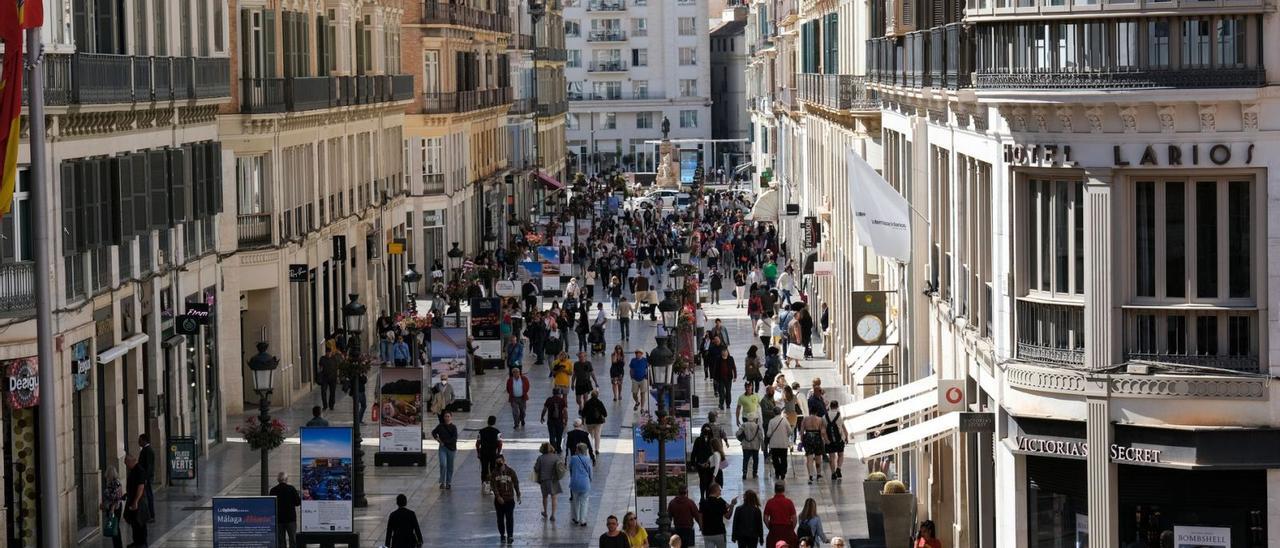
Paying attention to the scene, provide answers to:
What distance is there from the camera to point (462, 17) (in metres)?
80.8

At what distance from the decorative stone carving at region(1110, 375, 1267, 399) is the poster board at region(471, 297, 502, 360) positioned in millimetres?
28897

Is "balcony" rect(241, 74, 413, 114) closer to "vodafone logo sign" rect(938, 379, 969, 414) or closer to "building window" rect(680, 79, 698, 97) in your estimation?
"vodafone logo sign" rect(938, 379, 969, 414)

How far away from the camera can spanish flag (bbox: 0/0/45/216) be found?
20.8 meters

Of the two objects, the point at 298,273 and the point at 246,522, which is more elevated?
the point at 298,273

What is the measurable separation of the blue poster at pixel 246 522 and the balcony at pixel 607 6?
436ft

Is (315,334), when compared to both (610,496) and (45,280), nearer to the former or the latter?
(610,496)

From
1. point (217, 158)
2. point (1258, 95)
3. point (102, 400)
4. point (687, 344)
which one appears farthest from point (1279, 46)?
point (687, 344)

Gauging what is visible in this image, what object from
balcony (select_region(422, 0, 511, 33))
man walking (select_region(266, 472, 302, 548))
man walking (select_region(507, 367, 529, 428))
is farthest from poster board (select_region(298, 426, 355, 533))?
balcony (select_region(422, 0, 511, 33))

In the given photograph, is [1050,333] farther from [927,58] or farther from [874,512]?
[927,58]

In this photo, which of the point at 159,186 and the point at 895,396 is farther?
the point at 159,186

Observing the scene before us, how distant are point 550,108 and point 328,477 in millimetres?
92638

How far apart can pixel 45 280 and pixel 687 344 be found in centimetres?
2702

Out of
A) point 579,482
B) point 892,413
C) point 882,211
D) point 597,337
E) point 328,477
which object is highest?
point 882,211

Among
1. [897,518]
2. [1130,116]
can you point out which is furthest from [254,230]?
[1130,116]
